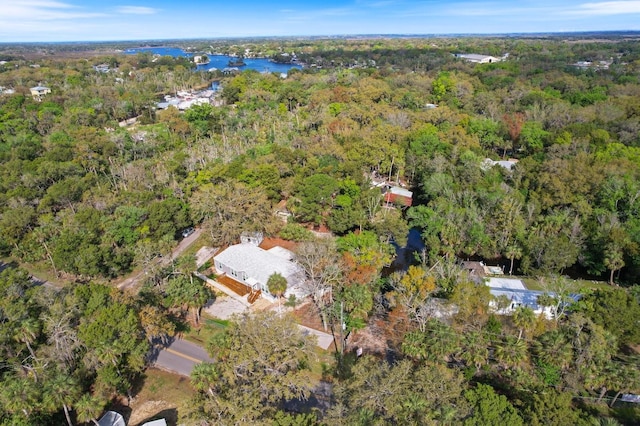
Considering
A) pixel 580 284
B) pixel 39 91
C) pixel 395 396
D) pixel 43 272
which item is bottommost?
pixel 43 272

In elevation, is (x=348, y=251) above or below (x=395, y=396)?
above

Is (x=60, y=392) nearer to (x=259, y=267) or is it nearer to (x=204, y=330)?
(x=204, y=330)

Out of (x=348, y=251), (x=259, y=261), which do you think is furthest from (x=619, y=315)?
(x=259, y=261)

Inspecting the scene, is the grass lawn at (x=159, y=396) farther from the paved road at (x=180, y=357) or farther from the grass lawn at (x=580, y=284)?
the grass lawn at (x=580, y=284)

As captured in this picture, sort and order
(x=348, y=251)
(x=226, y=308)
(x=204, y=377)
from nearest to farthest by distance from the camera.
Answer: (x=204, y=377) → (x=226, y=308) → (x=348, y=251)

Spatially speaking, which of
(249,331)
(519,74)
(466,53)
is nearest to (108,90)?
(249,331)

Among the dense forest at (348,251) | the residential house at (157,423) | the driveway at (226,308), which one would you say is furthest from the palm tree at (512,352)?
the residential house at (157,423)
